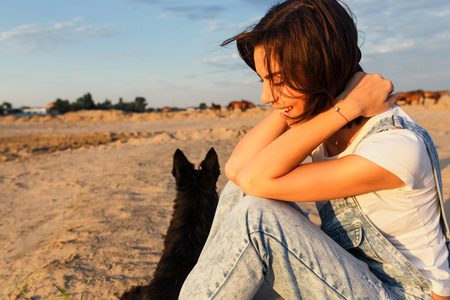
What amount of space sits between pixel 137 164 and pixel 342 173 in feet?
20.7

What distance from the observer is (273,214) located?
1.47m

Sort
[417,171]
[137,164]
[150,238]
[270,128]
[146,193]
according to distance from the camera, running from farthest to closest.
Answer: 1. [137,164]
2. [146,193]
3. [150,238]
4. [270,128]
5. [417,171]

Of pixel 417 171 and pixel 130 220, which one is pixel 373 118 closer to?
pixel 417 171

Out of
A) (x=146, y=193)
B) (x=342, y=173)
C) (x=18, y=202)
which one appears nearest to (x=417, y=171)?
(x=342, y=173)

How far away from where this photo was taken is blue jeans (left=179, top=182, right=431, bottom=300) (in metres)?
1.39

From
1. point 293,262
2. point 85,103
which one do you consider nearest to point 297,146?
point 293,262

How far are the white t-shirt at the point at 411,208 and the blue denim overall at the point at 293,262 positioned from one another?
0.18 ft

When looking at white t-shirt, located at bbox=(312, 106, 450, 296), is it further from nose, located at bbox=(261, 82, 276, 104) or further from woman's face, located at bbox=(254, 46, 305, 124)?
nose, located at bbox=(261, 82, 276, 104)

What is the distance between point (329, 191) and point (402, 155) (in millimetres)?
328

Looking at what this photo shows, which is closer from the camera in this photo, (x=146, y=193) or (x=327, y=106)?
(x=327, y=106)

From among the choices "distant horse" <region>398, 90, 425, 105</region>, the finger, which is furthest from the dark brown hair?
"distant horse" <region>398, 90, 425, 105</region>

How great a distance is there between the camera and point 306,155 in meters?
1.62

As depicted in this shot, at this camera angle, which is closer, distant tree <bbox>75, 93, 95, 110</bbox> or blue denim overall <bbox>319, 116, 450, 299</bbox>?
blue denim overall <bbox>319, 116, 450, 299</bbox>

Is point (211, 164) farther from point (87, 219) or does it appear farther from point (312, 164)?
point (87, 219)
